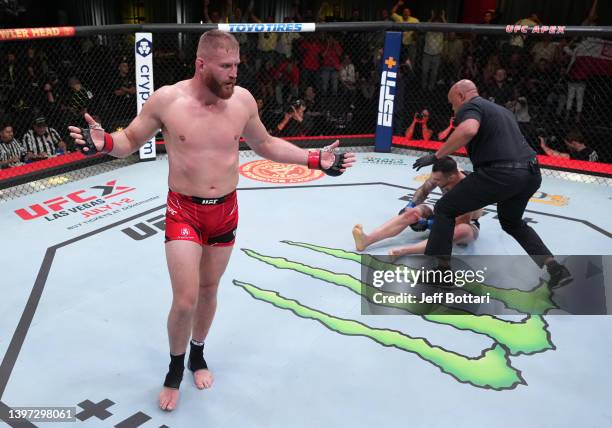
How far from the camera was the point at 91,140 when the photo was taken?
222 cm

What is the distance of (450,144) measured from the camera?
10.5 feet

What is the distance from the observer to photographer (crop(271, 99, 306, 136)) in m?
6.58

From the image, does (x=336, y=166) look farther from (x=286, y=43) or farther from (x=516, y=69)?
(x=516, y=69)

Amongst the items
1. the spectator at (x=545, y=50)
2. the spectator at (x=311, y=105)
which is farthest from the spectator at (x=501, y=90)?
the spectator at (x=311, y=105)

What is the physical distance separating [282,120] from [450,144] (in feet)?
13.1

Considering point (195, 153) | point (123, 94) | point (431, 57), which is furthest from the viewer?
point (431, 57)

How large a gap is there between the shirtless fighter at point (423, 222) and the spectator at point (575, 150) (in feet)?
8.23

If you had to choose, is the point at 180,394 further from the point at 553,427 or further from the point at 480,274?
the point at 480,274

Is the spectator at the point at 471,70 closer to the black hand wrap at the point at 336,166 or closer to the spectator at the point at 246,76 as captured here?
the spectator at the point at 246,76

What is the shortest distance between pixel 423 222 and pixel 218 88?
232cm

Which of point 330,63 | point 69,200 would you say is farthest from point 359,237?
point 330,63

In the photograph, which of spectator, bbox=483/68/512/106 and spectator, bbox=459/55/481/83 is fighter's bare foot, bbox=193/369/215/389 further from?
spectator, bbox=459/55/481/83

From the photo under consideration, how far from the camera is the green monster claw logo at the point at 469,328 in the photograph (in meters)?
2.77

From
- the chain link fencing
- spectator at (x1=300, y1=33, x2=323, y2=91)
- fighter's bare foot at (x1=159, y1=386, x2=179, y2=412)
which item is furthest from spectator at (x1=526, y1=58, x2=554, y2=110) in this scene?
fighter's bare foot at (x1=159, y1=386, x2=179, y2=412)
